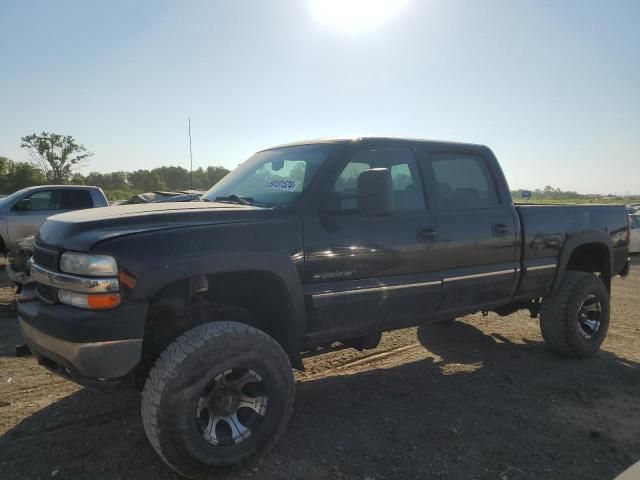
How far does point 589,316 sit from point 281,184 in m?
3.73

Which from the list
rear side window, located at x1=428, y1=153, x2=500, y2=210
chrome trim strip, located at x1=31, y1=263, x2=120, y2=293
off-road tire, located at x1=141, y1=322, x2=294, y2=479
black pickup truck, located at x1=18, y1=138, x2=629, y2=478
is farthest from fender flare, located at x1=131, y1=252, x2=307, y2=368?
rear side window, located at x1=428, y1=153, x2=500, y2=210

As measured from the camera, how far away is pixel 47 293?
8.64 feet

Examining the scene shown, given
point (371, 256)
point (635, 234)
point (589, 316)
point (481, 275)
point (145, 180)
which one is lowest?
point (635, 234)

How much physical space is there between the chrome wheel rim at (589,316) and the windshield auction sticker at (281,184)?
3.46 meters

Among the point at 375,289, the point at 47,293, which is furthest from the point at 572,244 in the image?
the point at 47,293

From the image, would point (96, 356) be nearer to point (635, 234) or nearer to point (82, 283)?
point (82, 283)

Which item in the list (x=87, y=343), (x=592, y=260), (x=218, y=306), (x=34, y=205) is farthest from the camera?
(x=34, y=205)

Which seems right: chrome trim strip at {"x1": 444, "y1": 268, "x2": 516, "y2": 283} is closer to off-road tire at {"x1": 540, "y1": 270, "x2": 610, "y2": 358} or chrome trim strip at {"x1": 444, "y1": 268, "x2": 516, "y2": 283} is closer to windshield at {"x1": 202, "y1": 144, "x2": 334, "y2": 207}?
off-road tire at {"x1": 540, "y1": 270, "x2": 610, "y2": 358}

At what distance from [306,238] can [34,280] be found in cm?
162

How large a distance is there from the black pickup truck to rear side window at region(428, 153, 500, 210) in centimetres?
1

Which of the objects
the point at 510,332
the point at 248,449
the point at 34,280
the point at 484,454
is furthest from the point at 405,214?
the point at 510,332

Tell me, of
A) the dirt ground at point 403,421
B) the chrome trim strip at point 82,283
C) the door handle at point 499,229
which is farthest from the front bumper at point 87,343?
the door handle at point 499,229

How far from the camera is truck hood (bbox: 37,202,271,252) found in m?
2.52

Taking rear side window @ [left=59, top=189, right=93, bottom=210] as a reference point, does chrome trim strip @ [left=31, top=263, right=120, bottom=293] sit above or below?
below
